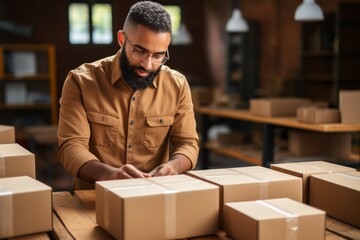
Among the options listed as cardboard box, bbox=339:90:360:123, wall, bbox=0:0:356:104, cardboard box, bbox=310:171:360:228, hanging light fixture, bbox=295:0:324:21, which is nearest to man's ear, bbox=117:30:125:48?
cardboard box, bbox=310:171:360:228

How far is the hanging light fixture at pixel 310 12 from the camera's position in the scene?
521 centimetres

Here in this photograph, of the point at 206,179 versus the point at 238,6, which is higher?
the point at 238,6

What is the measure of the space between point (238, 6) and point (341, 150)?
21.5 ft

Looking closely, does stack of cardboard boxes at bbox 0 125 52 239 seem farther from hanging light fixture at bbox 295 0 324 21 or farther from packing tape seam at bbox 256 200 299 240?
hanging light fixture at bbox 295 0 324 21

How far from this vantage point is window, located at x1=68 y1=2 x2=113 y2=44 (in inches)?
459

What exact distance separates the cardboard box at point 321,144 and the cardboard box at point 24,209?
366 centimetres

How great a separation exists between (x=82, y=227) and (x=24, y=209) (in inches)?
7.5

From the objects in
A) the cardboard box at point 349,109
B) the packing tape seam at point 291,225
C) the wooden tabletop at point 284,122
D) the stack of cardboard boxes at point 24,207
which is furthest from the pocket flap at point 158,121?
the cardboard box at point 349,109

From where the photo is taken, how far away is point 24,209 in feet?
5.11

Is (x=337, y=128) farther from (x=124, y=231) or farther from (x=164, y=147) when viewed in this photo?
(x=124, y=231)

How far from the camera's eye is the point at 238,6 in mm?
10867

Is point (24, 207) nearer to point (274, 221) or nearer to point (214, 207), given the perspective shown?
point (214, 207)

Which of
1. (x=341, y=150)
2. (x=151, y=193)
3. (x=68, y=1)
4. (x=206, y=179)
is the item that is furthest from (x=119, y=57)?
(x=68, y=1)

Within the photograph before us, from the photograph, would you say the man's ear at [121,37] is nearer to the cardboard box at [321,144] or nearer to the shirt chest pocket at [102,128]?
the shirt chest pocket at [102,128]
